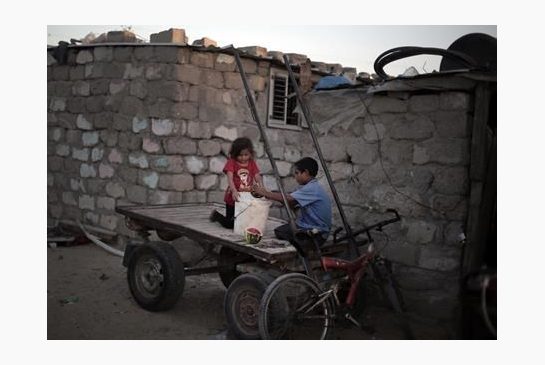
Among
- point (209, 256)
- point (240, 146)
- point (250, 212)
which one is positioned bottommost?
point (209, 256)

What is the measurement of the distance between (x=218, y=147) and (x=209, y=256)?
2.48 m

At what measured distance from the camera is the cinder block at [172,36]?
6535 millimetres

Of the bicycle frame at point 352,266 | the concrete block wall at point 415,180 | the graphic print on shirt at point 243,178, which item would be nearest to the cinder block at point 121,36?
the graphic print on shirt at point 243,178

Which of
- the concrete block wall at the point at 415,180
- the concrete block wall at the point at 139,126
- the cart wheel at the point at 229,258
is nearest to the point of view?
the concrete block wall at the point at 415,180

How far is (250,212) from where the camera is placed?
4270 millimetres

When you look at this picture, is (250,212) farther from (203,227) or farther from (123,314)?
(123,314)

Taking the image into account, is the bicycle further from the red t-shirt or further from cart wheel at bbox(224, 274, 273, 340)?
the red t-shirt

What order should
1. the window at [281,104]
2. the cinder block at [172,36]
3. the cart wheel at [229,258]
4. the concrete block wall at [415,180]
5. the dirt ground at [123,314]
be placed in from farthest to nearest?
the window at [281,104]
the cinder block at [172,36]
the cart wheel at [229,258]
the concrete block wall at [415,180]
the dirt ground at [123,314]

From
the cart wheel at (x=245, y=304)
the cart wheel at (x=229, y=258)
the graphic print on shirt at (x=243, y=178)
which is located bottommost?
the cart wheel at (x=245, y=304)

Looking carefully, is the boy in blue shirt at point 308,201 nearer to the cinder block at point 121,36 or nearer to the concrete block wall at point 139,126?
the concrete block wall at point 139,126

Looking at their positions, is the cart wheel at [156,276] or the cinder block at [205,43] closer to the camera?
the cart wheel at [156,276]

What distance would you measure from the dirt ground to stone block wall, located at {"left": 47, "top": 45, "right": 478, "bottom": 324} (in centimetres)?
88

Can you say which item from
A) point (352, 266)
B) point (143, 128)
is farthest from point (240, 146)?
point (143, 128)

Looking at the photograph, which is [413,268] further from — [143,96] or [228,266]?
[143,96]
